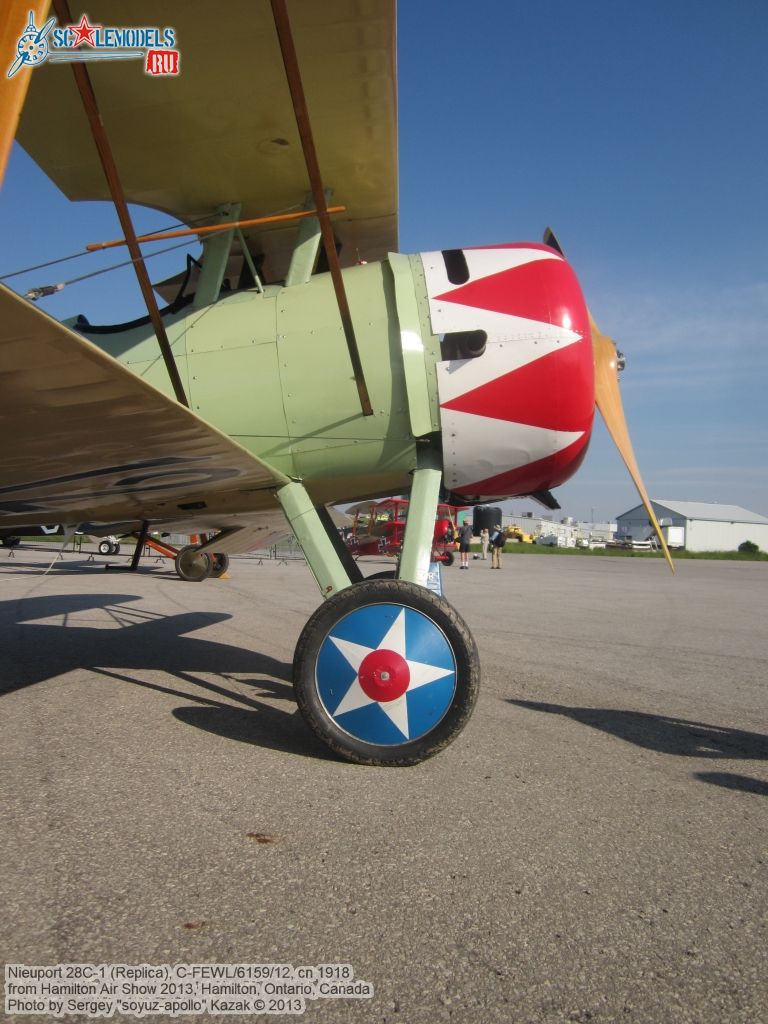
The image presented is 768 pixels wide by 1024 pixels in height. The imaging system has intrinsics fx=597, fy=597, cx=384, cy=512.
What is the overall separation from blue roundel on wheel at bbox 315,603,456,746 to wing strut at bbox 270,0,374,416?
1154 millimetres

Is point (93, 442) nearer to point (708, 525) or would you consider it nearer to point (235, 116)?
point (235, 116)

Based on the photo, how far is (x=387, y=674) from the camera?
2641mm

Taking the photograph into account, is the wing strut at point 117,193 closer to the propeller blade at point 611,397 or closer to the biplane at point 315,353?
the biplane at point 315,353

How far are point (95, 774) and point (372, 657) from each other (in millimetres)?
1217

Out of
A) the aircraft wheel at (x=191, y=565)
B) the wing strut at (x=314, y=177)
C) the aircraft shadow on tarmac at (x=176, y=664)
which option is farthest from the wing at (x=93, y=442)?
the aircraft wheel at (x=191, y=565)

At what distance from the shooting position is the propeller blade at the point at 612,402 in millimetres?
3570

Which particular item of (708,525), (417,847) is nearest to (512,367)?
(417,847)

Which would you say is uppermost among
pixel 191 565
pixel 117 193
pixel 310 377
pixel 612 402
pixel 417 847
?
pixel 117 193

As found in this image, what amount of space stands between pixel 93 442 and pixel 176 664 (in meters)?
2.71

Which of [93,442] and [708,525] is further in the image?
[708,525]

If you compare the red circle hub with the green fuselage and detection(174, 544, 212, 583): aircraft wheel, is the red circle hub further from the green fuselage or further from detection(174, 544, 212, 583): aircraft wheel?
detection(174, 544, 212, 583): aircraft wheel

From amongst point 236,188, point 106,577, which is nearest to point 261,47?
point 236,188

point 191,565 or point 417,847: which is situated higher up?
point 191,565

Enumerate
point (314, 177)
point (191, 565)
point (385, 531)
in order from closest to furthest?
1. point (314, 177)
2. point (191, 565)
3. point (385, 531)
